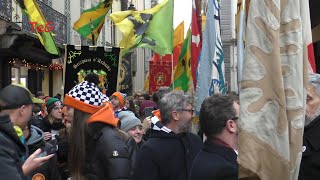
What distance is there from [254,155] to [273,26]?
0.56m

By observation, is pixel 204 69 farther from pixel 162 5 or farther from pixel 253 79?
pixel 162 5

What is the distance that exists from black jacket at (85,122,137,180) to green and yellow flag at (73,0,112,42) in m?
6.33

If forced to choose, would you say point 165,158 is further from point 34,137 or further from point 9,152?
point 9,152

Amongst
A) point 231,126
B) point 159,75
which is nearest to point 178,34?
point 159,75

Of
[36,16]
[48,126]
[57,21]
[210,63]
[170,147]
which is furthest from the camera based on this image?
[57,21]

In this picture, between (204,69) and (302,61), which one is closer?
(302,61)

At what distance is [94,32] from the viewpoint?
10367 mm

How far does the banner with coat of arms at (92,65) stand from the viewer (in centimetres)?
799

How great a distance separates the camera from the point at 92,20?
10.3m

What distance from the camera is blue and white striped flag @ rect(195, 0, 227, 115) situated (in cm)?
568

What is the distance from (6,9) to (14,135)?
43.1 ft

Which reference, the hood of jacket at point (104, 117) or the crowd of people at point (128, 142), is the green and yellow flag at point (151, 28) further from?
the hood of jacket at point (104, 117)

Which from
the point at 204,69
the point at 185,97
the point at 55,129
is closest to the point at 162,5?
the point at 55,129

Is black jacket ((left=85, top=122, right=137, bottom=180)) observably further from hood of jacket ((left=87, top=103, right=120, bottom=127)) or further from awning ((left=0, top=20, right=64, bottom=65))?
awning ((left=0, top=20, right=64, bottom=65))
